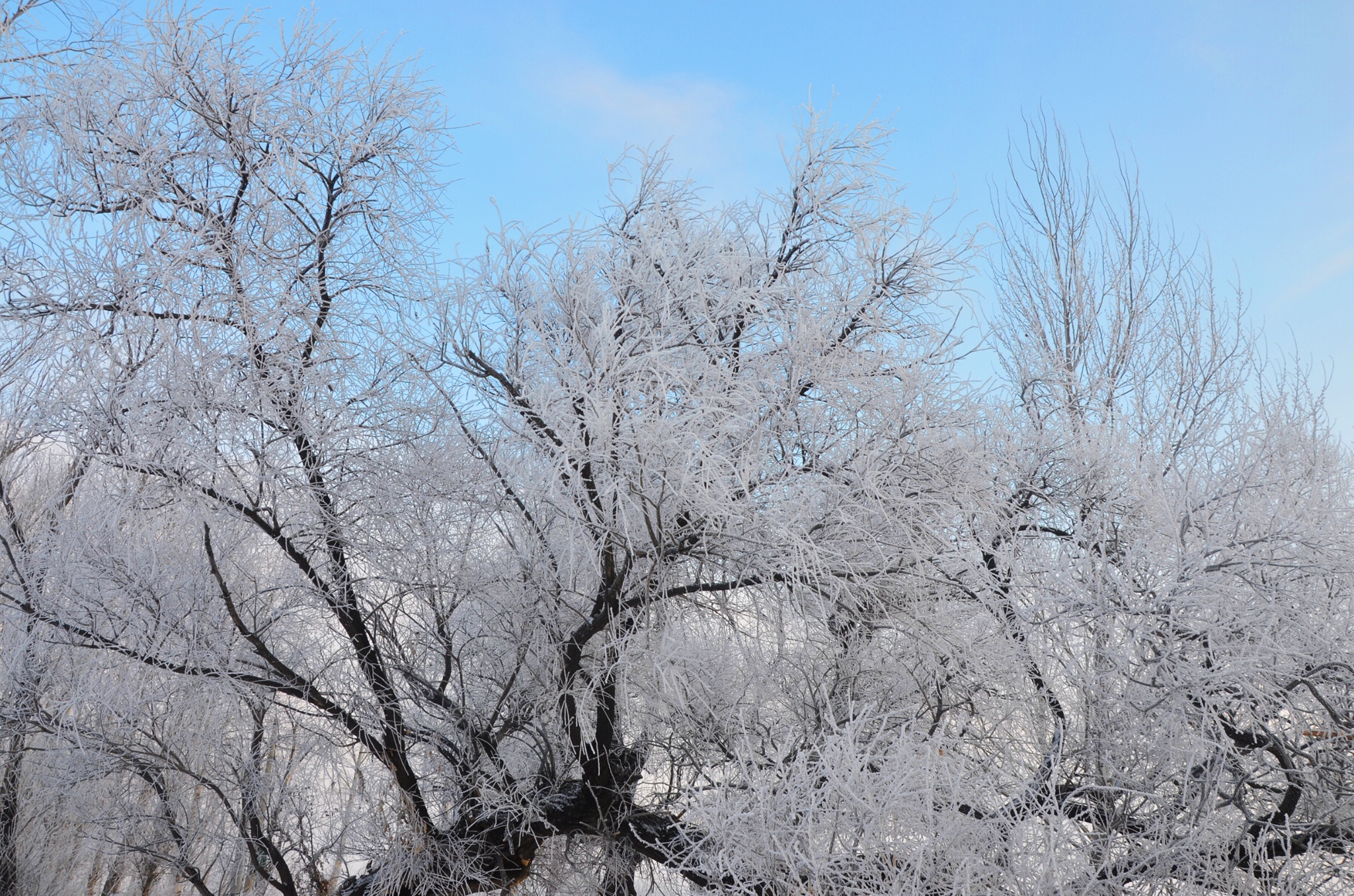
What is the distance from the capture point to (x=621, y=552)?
3557 millimetres

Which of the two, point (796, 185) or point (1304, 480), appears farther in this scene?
point (796, 185)

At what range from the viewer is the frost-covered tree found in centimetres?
316

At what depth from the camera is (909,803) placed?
273 cm

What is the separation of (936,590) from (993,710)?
0.96m

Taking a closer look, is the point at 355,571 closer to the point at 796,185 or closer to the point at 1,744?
the point at 796,185

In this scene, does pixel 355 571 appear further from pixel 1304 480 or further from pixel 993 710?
pixel 1304 480

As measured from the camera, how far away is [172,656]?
12.9 ft

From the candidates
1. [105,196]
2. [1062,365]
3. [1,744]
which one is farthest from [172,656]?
[1062,365]

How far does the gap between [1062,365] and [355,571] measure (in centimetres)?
534

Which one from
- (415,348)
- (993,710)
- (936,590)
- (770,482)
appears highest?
(415,348)

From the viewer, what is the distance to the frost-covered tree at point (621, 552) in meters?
3.16

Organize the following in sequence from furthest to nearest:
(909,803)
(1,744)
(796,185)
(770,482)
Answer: (1,744) → (796,185) → (770,482) → (909,803)

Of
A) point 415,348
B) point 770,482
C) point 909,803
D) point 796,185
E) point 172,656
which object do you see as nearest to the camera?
point 909,803

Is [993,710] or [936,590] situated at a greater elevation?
[936,590]
